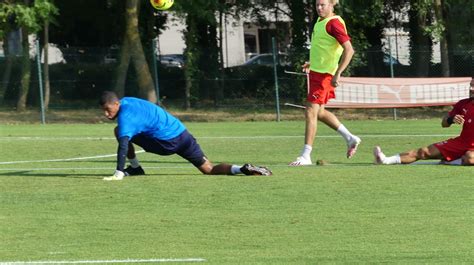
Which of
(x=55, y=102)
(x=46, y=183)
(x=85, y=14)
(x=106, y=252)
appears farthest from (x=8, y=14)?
(x=106, y=252)

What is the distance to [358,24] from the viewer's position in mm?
33312

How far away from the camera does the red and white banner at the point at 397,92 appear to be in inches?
1130

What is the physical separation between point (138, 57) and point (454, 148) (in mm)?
19790

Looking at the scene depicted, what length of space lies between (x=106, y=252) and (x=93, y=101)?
25.6m

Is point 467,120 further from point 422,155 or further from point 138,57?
point 138,57

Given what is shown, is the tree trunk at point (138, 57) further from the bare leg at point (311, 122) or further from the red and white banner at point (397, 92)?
the bare leg at point (311, 122)

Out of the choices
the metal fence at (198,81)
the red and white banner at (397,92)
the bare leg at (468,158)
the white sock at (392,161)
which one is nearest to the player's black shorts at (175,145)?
the white sock at (392,161)

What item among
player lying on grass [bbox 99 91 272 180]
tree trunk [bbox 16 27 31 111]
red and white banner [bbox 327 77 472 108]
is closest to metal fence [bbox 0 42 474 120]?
tree trunk [bbox 16 27 31 111]

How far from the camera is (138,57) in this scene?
32844 millimetres

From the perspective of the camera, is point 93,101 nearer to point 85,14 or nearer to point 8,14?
point 8,14

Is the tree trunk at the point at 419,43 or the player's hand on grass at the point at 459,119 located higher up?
the tree trunk at the point at 419,43

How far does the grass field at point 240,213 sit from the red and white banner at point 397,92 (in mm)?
12121

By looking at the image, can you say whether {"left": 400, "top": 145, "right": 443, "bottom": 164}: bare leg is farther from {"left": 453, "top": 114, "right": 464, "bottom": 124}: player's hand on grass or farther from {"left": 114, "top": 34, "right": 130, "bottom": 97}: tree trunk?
{"left": 114, "top": 34, "right": 130, "bottom": 97}: tree trunk

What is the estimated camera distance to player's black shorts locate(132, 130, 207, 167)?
524 inches
